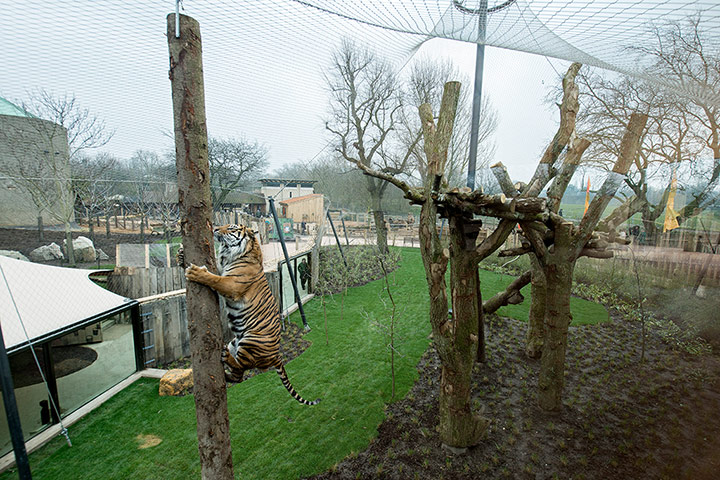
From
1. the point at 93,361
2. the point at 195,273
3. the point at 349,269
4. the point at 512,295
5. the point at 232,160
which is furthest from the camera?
the point at 349,269

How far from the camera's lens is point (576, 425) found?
328cm

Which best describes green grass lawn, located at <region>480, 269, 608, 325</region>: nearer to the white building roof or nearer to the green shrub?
→ the green shrub

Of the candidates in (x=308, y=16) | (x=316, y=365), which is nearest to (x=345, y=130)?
(x=308, y=16)

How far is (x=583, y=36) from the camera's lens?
3746mm

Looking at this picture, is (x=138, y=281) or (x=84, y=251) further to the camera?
(x=84, y=251)

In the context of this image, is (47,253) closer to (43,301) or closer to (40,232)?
(40,232)

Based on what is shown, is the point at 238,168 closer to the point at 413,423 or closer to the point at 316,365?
the point at 316,365

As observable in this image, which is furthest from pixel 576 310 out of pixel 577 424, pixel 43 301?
pixel 43 301

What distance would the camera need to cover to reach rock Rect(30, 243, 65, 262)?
8.05 metres

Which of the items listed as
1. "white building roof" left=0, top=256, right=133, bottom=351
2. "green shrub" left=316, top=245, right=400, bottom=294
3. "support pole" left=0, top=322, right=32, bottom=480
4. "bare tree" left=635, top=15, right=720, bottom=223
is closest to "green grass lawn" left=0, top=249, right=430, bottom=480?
"white building roof" left=0, top=256, right=133, bottom=351

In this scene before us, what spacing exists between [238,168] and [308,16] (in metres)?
6.61

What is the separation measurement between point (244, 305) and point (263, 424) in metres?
2.30

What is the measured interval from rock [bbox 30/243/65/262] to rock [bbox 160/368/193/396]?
7622mm

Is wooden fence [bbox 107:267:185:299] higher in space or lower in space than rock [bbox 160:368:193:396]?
higher
